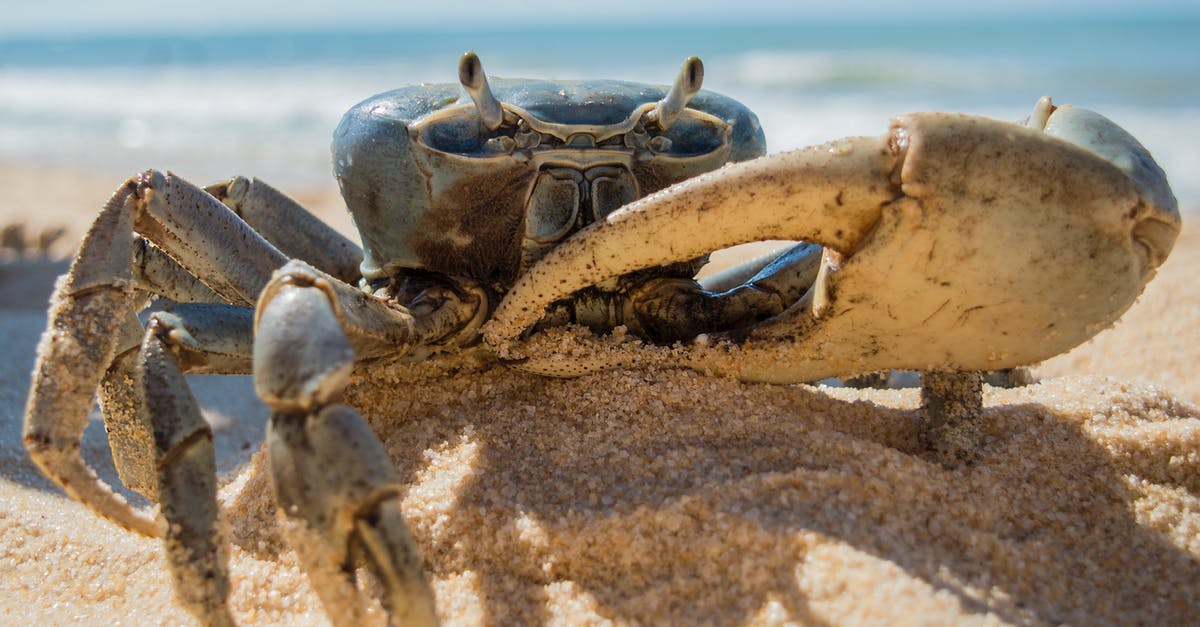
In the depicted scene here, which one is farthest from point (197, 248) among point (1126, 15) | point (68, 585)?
point (1126, 15)

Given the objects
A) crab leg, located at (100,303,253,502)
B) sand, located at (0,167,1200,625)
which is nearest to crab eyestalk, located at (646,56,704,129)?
sand, located at (0,167,1200,625)

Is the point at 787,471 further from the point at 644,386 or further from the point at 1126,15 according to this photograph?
the point at 1126,15

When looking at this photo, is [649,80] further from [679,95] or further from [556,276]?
[556,276]

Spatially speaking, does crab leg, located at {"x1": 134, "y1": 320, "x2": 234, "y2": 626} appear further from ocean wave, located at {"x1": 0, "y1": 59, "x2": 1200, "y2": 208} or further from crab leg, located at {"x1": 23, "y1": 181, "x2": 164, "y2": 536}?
ocean wave, located at {"x1": 0, "y1": 59, "x2": 1200, "y2": 208}

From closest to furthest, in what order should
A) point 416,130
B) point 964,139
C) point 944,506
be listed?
point 964,139 < point 944,506 < point 416,130

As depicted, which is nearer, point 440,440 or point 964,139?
point 964,139

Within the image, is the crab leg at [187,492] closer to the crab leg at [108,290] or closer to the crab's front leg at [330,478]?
the crab leg at [108,290]
